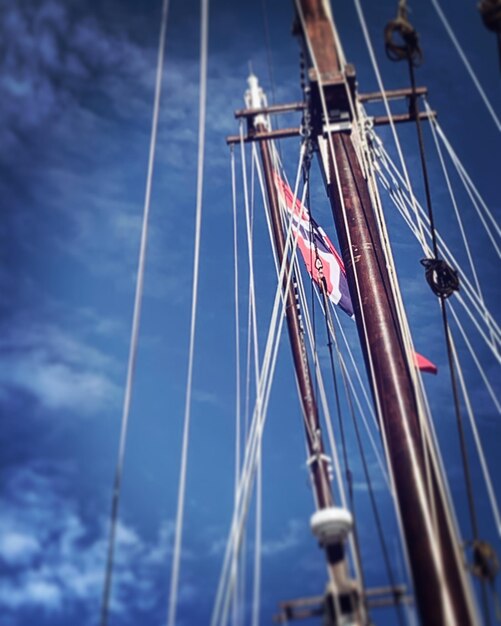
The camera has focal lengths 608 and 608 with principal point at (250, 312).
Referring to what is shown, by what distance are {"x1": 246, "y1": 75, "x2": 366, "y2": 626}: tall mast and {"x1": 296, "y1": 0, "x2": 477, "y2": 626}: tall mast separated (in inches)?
26.4

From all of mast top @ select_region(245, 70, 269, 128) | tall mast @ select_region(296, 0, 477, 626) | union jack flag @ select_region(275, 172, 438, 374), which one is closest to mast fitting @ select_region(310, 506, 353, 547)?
tall mast @ select_region(296, 0, 477, 626)

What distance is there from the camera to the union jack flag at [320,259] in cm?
1205

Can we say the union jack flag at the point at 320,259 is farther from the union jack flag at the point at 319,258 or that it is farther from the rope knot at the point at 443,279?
the rope knot at the point at 443,279

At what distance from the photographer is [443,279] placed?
9883 millimetres

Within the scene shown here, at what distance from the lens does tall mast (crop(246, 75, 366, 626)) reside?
5.95 m

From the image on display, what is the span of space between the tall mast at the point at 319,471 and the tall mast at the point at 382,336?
671mm

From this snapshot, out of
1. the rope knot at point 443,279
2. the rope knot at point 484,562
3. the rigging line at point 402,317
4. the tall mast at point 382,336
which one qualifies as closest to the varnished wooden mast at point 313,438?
the tall mast at point 382,336

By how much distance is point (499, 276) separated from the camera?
37250 mm

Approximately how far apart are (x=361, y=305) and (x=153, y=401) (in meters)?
35.3

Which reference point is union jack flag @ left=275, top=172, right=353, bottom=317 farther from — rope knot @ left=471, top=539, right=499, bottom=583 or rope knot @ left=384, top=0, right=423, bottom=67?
rope knot @ left=471, top=539, right=499, bottom=583

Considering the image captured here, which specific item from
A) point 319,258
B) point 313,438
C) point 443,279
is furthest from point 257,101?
point 313,438

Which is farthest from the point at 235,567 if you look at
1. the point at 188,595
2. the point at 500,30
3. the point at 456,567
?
the point at 188,595

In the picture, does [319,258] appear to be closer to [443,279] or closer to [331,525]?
[443,279]

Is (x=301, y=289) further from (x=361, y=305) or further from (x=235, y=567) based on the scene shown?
(x=235, y=567)
